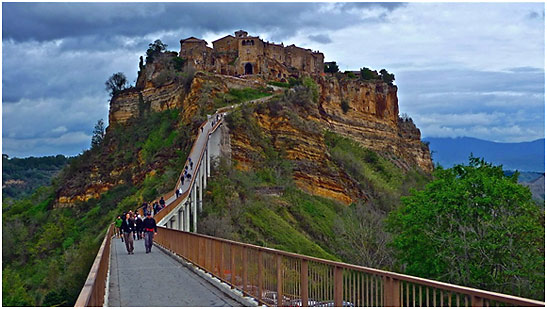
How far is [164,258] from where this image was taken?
75.2 feet

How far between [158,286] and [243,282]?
302 cm

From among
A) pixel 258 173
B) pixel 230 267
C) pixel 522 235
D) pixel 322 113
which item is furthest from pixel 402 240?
pixel 322 113

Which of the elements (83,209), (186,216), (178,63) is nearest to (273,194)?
(186,216)

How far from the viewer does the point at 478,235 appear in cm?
3012

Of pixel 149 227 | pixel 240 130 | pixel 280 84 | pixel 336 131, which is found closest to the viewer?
pixel 149 227

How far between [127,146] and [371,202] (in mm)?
26881

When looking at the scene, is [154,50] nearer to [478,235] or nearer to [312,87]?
[312,87]

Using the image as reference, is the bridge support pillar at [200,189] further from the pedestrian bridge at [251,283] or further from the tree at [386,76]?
the tree at [386,76]

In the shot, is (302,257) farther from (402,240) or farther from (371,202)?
(371,202)

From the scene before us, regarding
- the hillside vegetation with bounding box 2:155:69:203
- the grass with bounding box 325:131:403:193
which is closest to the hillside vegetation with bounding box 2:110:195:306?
the grass with bounding box 325:131:403:193

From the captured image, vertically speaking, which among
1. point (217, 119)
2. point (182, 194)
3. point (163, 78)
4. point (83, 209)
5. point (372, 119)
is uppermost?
point (163, 78)

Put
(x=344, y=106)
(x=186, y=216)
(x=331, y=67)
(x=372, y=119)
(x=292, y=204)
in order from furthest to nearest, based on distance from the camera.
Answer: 1. (x=331, y=67)
2. (x=372, y=119)
3. (x=344, y=106)
4. (x=292, y=204)
5. (x=186, y=216)

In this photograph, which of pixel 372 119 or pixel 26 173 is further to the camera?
pixel 26 173

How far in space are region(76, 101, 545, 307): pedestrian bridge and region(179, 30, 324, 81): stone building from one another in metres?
60.8
